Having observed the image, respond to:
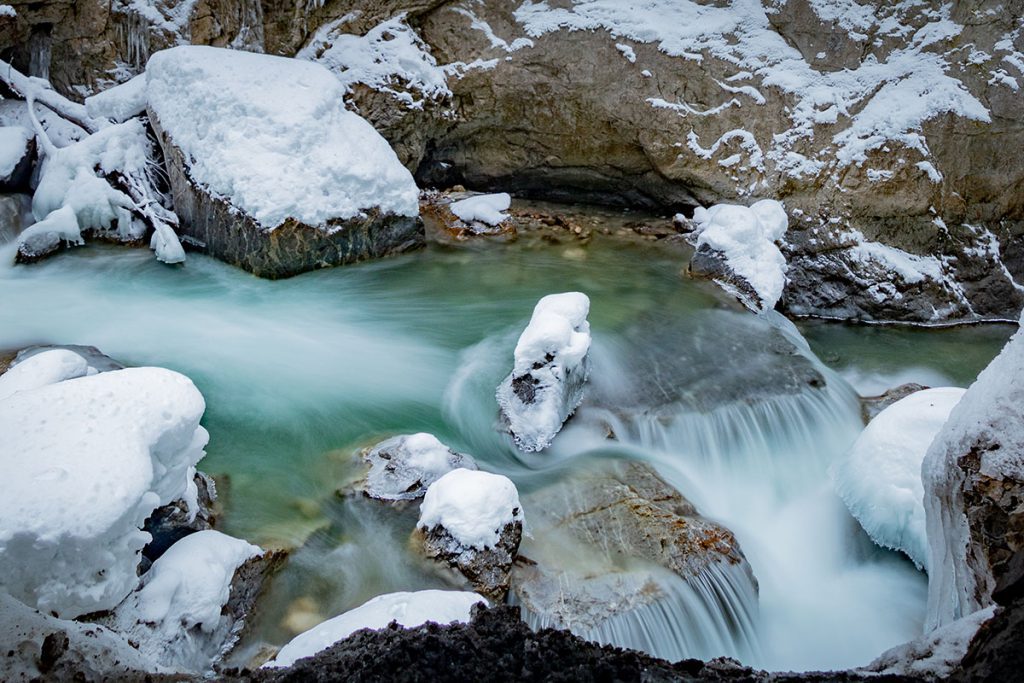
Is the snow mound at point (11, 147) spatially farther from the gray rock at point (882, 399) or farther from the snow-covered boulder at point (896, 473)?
the gray rock at point (882, 399)

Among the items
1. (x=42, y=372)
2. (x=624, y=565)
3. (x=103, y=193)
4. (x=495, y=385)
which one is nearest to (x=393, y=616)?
(x=624, y=565)

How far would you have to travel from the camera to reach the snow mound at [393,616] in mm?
2615

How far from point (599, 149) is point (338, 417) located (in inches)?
186

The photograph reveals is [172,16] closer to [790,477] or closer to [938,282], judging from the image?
[790,477]

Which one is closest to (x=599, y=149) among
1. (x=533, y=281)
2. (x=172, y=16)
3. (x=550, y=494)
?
(x=533, y=281)

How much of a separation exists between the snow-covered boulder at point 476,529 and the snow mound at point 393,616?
0.45 m

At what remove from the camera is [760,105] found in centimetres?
735

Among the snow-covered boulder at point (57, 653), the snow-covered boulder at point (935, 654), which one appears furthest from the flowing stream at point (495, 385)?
the snow-covered boulder at point (935, 654)

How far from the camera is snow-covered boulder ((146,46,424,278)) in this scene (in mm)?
6391

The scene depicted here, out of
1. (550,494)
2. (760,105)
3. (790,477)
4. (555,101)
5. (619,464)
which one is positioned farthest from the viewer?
(555,101)

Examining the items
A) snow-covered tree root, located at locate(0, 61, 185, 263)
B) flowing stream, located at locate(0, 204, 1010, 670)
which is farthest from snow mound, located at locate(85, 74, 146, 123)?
flowing stream, located at locate(0, 204, 1010, 670)

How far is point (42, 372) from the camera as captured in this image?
3434 mm

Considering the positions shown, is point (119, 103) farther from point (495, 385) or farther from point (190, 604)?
point (190, 604)

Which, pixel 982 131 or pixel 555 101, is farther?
pixel 555 101
